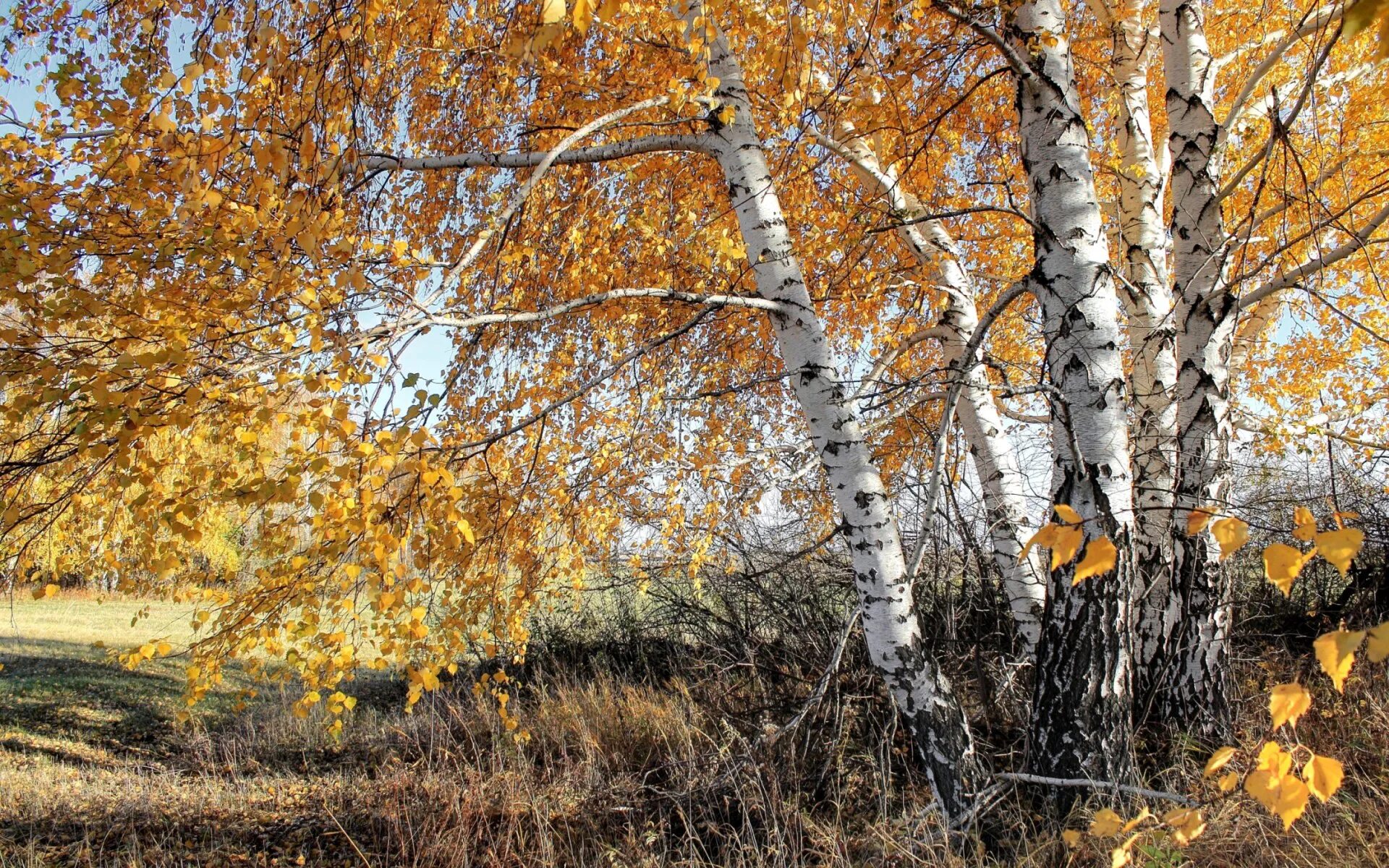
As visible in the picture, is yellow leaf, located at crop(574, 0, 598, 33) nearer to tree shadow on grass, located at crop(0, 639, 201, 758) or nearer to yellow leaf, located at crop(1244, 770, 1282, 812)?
yellow leaf, located at crop(1244, 770, 1282, 812)

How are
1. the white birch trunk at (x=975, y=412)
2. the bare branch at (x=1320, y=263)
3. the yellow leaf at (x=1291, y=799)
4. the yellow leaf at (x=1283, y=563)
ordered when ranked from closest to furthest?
1. the yellow leaf at (x=1283, y=563)
2. the yellow leaf at (x=1291, y=799)
3. the bare branch at (x=1320, y=263)
4. the white birch trunk at (x=975, y=412)

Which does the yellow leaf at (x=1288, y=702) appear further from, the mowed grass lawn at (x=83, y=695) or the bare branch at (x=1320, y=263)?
the mowed grass lawn at (x=83, y=695)

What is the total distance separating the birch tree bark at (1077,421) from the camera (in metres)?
3.05

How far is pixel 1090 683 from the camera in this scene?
3.10 meters

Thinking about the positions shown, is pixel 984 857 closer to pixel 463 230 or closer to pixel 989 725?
pixel 989 725

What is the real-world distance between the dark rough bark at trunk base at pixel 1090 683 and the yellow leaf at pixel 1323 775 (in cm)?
170

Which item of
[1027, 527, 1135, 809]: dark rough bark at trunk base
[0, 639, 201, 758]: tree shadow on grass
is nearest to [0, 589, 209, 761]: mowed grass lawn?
[0, 639, 201, 758]: tree shadow on grass

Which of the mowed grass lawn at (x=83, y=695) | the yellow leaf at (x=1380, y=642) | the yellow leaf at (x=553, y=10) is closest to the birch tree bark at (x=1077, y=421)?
the yellow leaf at (x=1380, y=642)

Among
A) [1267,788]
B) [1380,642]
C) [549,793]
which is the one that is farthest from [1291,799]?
[549,793]

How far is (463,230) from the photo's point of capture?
604 cm

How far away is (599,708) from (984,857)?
4035 millimetres

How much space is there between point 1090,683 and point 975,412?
2.05 meters

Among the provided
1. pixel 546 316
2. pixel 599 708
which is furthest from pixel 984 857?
pixel 599 708

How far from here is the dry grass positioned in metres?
3.24
